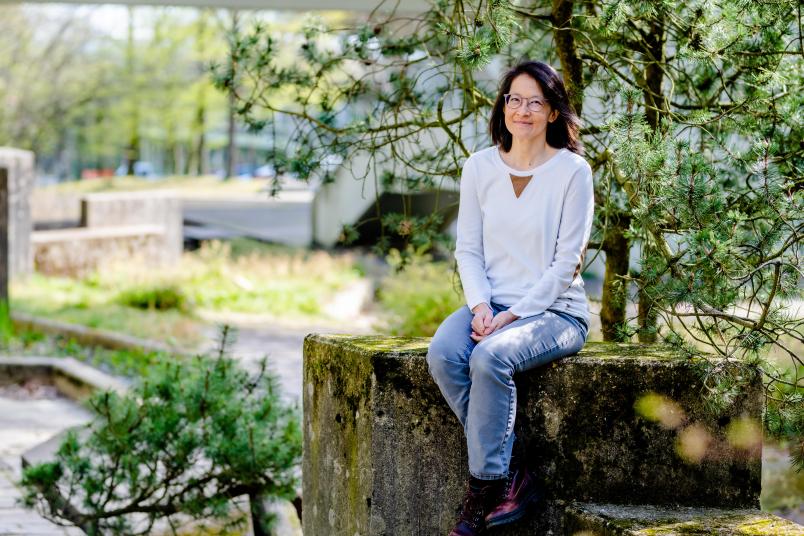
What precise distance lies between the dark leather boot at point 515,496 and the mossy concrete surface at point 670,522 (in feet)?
0.45

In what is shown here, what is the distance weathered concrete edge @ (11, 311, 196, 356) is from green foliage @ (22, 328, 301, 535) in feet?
16.8

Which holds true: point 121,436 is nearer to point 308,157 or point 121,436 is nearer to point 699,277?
point 308,157

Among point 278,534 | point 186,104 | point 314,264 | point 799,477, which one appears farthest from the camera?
point 186,104

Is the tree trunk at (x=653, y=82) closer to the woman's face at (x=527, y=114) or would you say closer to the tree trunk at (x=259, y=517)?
the woman's face at (x=527, y=114)

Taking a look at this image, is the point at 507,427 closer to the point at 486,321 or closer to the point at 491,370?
the point at 491,370

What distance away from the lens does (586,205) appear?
11.6 feet

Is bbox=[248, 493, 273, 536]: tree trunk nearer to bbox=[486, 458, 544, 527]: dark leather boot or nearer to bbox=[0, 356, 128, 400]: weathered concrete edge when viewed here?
bbox=[486, 458, 544, 527]: dark leather boot

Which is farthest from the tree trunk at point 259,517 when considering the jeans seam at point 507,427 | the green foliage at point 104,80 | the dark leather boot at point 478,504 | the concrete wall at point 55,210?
the green foliage at point 104,80

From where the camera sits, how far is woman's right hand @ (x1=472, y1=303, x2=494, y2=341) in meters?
3.44

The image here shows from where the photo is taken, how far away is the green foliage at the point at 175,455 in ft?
15.5

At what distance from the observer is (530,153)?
363 cm

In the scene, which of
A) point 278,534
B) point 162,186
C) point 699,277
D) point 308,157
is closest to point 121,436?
point 278,534

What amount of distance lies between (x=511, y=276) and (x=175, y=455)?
77.1 inches

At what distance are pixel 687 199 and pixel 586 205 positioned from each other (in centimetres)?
61
